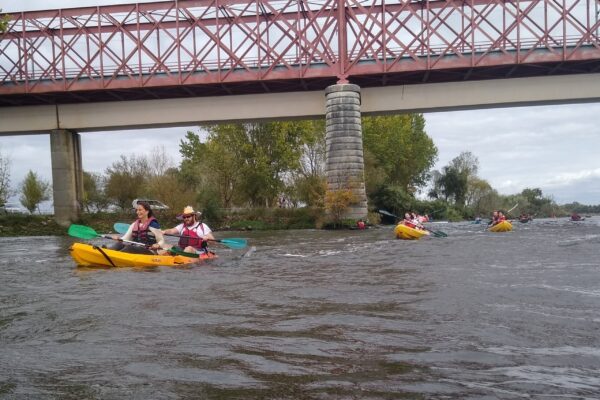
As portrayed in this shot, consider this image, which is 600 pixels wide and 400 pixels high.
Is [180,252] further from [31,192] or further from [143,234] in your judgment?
[31,192]

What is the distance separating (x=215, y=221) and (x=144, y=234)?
96.5 feet

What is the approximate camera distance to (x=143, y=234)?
14.0 metres

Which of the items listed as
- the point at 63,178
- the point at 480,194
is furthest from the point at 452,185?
the point at 63,178

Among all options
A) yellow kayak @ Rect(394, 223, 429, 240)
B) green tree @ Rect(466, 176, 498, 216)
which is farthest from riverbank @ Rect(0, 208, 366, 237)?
green tree @ Rect(466, 176, 498, 216)

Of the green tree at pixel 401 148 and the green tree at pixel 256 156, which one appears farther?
the green tree at pixel 401 148

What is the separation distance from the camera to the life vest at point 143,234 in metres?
14.0

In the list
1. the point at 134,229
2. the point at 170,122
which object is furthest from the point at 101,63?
the point at 134,229

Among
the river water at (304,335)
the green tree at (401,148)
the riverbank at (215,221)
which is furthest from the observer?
the green tree at (401,148)

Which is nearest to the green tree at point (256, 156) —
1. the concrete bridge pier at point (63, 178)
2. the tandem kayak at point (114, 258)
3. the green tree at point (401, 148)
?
the green tree at point (401, 148)

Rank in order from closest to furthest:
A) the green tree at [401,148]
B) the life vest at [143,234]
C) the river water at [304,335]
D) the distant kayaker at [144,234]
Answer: the river water at [304,335] → the distant kayaker at [144,234] → the life vest at [143,234] → the green tree at [401,148]

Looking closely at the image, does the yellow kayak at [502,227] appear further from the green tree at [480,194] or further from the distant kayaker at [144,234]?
the green tree at [480,194]

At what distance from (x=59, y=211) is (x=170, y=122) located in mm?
10798

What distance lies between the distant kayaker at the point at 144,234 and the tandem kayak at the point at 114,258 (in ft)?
1.61

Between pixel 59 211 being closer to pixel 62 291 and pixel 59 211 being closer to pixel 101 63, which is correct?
pixel 101 63
